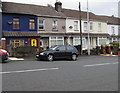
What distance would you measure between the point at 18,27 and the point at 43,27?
13.2 feet

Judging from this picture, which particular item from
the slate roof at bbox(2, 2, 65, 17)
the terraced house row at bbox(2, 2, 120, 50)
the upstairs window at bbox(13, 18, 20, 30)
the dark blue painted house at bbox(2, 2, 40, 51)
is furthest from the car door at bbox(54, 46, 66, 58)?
the slate roof at bbox(2, 2, 65, 17)

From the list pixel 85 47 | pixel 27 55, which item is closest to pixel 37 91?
pixel 27 55

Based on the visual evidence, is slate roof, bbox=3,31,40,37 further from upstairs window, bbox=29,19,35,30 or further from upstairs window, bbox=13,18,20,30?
upstairs window, bbox=13,18,20,30

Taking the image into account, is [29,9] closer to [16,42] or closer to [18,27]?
[18,27]

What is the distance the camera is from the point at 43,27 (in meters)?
27.0

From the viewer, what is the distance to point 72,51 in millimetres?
18938

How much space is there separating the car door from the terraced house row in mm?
7221

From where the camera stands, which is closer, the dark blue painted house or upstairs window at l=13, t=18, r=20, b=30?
the dark blue painted house

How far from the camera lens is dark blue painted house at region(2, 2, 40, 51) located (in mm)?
23500

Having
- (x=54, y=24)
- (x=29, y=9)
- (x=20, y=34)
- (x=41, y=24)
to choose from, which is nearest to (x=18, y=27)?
(x=20, y=34)

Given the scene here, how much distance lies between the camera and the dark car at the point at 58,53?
56.9 ft

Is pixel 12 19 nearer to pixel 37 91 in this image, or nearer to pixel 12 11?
pixel 12 11

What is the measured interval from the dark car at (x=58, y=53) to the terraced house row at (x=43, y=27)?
6.42 metres

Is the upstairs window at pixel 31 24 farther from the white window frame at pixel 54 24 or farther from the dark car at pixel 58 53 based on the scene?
the dark car at pixel 58 53
